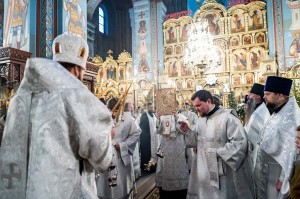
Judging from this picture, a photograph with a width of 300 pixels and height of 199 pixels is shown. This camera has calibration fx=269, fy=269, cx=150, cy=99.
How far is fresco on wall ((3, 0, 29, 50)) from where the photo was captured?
Answer: 21.3 feet

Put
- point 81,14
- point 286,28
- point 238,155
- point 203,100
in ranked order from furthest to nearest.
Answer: point 286,28, point 81,14, point 203,100, point 238,155

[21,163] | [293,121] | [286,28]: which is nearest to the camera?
[21,163]

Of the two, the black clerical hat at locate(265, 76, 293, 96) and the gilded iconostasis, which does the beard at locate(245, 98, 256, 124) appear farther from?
the gilded iconostasis

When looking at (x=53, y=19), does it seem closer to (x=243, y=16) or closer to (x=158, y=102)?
(x=158, y=102)

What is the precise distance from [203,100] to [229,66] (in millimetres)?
11933

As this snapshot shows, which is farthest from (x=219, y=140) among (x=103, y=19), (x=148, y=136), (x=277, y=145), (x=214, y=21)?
(x=103, y=19)

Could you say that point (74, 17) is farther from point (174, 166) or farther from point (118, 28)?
point (118, 28)

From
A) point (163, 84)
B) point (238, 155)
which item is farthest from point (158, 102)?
point (163, 84)

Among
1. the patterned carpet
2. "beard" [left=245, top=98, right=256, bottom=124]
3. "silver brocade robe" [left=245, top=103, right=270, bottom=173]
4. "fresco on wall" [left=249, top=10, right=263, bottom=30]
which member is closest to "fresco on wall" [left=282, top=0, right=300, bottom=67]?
"fresco on wall" [left=249, top=10, right=263, bottom=30]

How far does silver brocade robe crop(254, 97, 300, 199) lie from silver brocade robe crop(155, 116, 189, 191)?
199 cm

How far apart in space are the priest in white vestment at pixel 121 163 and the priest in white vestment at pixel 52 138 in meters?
2.12

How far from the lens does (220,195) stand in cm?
318

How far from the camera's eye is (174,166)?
5043 millimetres

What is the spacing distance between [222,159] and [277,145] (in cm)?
66
